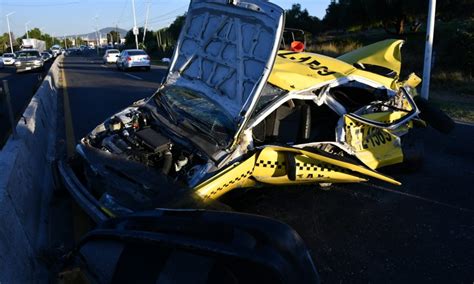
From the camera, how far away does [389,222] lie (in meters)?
4.23

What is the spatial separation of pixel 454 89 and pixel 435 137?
8.87 metres

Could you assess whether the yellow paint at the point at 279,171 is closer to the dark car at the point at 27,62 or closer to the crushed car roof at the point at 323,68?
the crushed car roof at the point at 323,68

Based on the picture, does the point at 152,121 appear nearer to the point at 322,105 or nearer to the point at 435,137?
the point at 322,105

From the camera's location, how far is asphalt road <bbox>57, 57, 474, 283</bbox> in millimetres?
3416

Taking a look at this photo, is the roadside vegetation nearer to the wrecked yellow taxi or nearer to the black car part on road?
the wrecked yellow taxi

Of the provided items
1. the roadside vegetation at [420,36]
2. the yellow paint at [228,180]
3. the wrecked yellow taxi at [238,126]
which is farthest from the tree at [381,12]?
the yellow paint at [228,180]

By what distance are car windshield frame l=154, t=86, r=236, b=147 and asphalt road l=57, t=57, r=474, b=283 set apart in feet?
1.90

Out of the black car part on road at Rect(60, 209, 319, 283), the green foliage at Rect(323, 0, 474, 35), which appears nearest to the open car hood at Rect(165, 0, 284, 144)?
the black car part on road at Rect(60, 209, 319, 283)

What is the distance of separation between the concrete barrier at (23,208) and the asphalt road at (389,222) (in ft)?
5.51

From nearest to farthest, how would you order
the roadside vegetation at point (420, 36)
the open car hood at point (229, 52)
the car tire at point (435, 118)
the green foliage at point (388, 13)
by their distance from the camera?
the open car hood at point (229, 52) → the car tire at point (435, 118) → the roadside vegetation at point (420, 36) → the green foliage at point (388, 13)

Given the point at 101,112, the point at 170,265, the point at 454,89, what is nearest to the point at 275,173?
the point at 170,265

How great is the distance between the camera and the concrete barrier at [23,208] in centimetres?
278

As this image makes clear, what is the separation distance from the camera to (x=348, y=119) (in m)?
4.64

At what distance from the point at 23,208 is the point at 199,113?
68.7 inches
